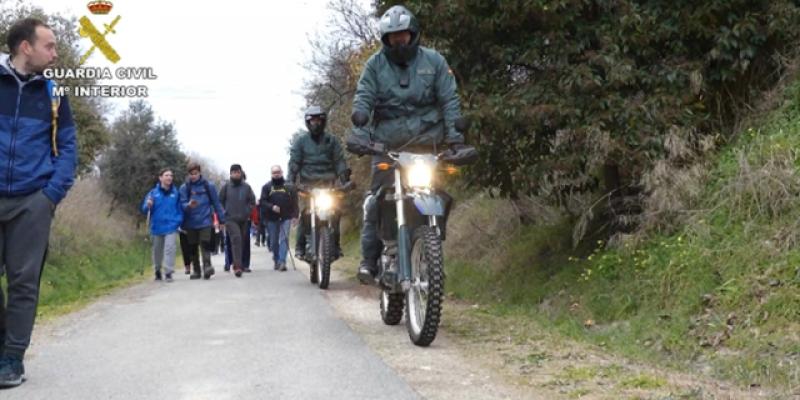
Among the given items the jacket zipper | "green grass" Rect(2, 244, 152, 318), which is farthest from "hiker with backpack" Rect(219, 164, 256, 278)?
the jacket zipper

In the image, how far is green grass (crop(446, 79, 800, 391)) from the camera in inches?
220

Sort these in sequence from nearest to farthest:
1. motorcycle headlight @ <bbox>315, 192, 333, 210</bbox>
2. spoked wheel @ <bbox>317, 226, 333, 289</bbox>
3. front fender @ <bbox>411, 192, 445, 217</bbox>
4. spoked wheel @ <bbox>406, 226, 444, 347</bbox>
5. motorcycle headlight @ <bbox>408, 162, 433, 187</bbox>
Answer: spoked wheel @ <bbox>406, 226, 444, 347</bbox>, front fender @ <bbox>411, 192, 445, 217</bbox>, motorcycle headlight @ <bbox>408, 162, 433, 187</bbox>, spoked wheel @ <bbox>317, 226, 333, 289</bbox>, motorcycle headlight @ <bbox>315, 192, 333, 210</bbox>

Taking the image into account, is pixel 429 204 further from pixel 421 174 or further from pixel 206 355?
pixel 206 355

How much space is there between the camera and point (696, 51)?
8.54 meters

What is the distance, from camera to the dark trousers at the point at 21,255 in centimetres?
504

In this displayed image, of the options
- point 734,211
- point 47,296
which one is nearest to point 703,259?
point 734,211

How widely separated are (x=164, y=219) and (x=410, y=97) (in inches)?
330

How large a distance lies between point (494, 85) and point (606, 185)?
156 centimetres

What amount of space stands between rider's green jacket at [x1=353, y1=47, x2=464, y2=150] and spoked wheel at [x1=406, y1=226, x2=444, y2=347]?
0.90 metres

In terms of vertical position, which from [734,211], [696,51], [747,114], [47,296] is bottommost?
[47,296]

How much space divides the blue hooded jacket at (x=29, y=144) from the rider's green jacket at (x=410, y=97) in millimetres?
2421

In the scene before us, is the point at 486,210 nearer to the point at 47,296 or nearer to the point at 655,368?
the point at 47,296

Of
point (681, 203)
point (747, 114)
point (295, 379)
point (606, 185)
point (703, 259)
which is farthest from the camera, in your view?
point (606, 185)

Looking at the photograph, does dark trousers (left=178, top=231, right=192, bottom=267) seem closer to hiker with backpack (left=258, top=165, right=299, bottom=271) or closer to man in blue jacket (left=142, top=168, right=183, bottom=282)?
man in blue jacket (left=142, top=168, right=183, bottom=282)
